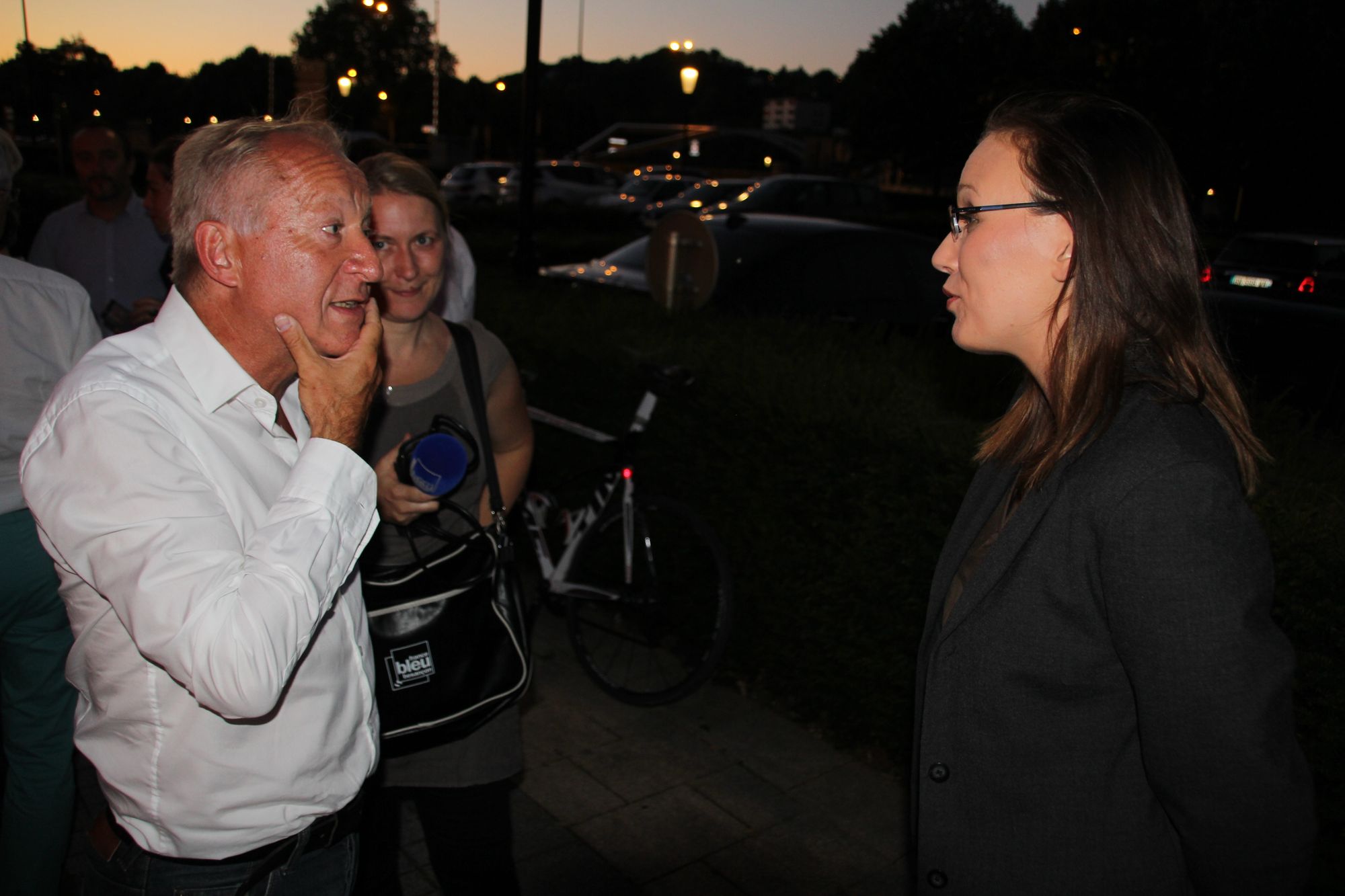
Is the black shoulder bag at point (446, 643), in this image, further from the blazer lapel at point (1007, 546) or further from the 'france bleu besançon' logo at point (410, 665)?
the blazer lapel at point (1007, 546)

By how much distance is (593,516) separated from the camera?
486 centimetres

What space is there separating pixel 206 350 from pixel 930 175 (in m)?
53.8

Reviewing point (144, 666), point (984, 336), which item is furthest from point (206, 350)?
point (984, 336)

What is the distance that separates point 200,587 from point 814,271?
20.9 feet

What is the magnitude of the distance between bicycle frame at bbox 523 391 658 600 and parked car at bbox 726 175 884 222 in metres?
13.3

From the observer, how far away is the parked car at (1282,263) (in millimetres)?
Answer: 10992

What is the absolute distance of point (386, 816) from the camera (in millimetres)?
2701

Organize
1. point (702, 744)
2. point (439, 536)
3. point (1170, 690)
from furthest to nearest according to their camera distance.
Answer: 1. point (702, 744)
2. point (439, 536)
3. point (1170, 690)

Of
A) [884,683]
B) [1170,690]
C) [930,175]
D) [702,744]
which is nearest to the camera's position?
[1170,690]

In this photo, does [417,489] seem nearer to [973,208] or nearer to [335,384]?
[335,384]

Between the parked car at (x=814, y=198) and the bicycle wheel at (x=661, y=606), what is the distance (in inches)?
525

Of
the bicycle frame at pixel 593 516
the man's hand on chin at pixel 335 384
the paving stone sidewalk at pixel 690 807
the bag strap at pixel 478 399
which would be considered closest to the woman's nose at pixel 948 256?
the man's hand on chin at pixel 335 384

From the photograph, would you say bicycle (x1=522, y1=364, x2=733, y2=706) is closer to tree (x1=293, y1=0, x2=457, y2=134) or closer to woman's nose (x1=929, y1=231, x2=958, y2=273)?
woman's nose (x1=929, y1=231, x2=958, y2=273)

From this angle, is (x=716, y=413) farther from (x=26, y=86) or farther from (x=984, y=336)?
(x=26, y=86)
